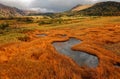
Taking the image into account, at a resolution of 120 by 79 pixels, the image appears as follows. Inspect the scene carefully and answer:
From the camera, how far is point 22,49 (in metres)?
47.2

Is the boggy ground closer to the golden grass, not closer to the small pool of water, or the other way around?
the golden grass

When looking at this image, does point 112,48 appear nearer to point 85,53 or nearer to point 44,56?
point 85,53

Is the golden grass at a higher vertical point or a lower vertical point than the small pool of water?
higher

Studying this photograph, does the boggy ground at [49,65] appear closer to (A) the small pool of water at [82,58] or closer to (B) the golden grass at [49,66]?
(B) the golden grass at [49,66]

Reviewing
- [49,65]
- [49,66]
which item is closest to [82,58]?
[49,65]

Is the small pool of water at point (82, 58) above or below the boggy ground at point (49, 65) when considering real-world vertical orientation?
below

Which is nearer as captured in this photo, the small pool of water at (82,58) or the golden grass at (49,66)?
the golden grass at (49,66)

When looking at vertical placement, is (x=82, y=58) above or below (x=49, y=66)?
below

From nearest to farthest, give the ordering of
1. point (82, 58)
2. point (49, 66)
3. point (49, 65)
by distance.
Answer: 1. point (49, 66)
2. point (49, 65)
3. point (82, 58)

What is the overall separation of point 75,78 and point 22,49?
20.3 m

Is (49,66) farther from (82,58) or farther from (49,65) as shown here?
(82,58)

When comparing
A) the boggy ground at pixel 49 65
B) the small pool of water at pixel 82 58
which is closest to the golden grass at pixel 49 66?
the boggy ground at pixel 49 65

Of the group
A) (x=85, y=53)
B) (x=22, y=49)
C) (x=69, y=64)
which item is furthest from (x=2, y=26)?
(x=69, y=64)

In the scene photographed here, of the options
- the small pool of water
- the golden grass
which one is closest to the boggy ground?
the golden grass
